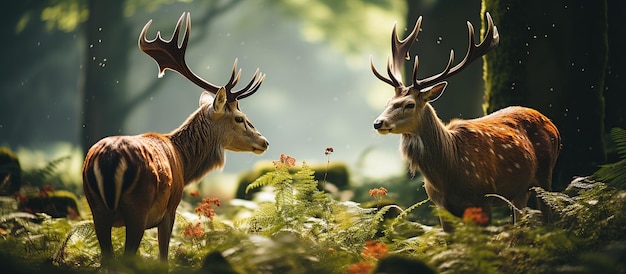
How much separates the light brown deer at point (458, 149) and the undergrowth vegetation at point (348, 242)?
29cm

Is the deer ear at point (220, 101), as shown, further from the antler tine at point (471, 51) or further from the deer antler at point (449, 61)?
the antler tine at point (471, 51)

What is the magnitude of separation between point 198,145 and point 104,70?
10497mm

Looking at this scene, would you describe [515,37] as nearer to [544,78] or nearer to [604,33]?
[544,78]

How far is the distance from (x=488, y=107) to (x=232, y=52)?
11.6m

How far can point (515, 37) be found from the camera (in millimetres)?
7172

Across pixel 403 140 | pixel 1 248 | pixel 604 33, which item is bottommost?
pixel 1 248

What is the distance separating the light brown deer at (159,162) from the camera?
14.4ft

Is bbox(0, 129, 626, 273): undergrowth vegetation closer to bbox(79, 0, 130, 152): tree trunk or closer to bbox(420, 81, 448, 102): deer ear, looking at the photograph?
bbox(420, 81, 448, 102): deer ear

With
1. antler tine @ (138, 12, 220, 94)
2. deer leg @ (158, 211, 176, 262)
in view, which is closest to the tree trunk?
antler tine @ (138, 12, 220, 94)

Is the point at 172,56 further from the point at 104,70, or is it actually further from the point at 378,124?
the point at 104,70

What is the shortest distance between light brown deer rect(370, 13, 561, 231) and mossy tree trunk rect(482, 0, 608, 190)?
3.65ft

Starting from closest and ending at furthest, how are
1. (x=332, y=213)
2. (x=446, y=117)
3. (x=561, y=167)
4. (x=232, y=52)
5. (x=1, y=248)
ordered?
(x=1, y=248), (x=332, y=213), (x=561, y=167), (x=446, y=117), (x=232, y=52)

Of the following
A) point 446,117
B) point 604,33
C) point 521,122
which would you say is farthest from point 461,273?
point 446,117

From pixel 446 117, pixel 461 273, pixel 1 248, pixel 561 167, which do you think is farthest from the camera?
pixel 446 117
